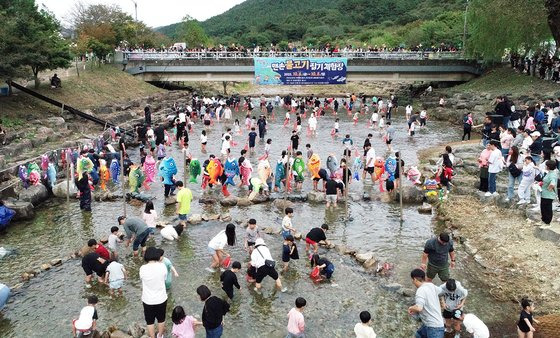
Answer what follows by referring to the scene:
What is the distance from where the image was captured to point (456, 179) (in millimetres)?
18047

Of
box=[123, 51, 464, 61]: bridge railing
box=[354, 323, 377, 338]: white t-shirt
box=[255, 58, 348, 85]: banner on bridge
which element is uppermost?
box=[123, 51, 464, 61]: bridge railing

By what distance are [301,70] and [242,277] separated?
36.1 meters

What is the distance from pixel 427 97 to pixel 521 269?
3660 centimetres

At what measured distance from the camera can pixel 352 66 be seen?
4619 cm

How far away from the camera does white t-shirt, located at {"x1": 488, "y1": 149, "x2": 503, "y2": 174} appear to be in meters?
15.0

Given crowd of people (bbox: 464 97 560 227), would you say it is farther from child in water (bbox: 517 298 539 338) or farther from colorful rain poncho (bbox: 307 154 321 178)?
colorful rain poncho (bbox: 307 154 321 178)

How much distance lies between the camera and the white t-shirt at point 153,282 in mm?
8266

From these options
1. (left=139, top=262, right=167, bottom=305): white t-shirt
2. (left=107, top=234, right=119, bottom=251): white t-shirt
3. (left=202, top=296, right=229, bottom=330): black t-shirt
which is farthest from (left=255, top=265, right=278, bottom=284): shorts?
(left=107, top=234, right=119, bottom=251): white t-shirt

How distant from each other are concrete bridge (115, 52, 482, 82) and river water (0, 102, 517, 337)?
102ft

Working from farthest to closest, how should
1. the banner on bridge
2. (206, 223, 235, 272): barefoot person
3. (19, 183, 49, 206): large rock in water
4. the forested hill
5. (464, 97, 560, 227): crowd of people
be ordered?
the forested hill → the banner on bridge → (19, 183, 49, 206): large rock in water → (464, 97, 560, 227): crowd of people → (206, 223, 235, 272): barefoot person

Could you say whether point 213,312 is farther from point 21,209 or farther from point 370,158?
point 370,158

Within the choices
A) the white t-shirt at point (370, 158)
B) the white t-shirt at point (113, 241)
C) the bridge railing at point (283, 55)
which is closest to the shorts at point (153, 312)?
the white t-shirt at point (113, 241)

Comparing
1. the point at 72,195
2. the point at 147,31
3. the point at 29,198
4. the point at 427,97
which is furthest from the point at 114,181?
the point at 147,31

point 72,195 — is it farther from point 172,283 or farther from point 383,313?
point 383,313
